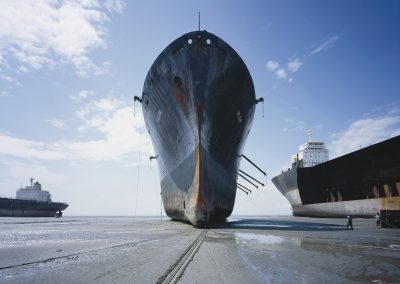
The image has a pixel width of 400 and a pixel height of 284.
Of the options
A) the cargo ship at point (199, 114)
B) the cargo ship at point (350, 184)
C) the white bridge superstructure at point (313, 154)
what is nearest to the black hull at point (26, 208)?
the cargo ship at point (350, 184)

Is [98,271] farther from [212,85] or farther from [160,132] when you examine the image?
[160,132]

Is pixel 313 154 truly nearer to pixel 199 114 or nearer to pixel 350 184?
pixel 350 184

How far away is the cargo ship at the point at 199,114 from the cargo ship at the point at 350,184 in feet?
35.7

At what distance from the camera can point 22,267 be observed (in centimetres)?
390

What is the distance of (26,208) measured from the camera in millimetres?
53219

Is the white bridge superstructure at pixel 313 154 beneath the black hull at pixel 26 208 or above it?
above

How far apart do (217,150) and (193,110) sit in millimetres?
2335

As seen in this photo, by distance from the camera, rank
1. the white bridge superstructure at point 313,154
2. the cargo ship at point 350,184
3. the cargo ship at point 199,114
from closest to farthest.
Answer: the cargo ship at point 199,114, the cargo ship at point 350,184, the white bridge superstructure at point 313,154

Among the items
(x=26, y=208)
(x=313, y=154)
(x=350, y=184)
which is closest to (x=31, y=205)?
(x=26, y=208)

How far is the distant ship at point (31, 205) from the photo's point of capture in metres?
51.1

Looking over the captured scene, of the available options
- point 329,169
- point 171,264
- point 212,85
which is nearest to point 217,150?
point 212,85

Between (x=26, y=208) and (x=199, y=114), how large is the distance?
52.0 metres

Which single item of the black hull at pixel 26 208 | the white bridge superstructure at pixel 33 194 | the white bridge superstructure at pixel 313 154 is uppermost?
the white bridge superstructure at pixel 313 154

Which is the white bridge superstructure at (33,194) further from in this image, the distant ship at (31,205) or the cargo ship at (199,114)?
the cargo ship at (199,114)
